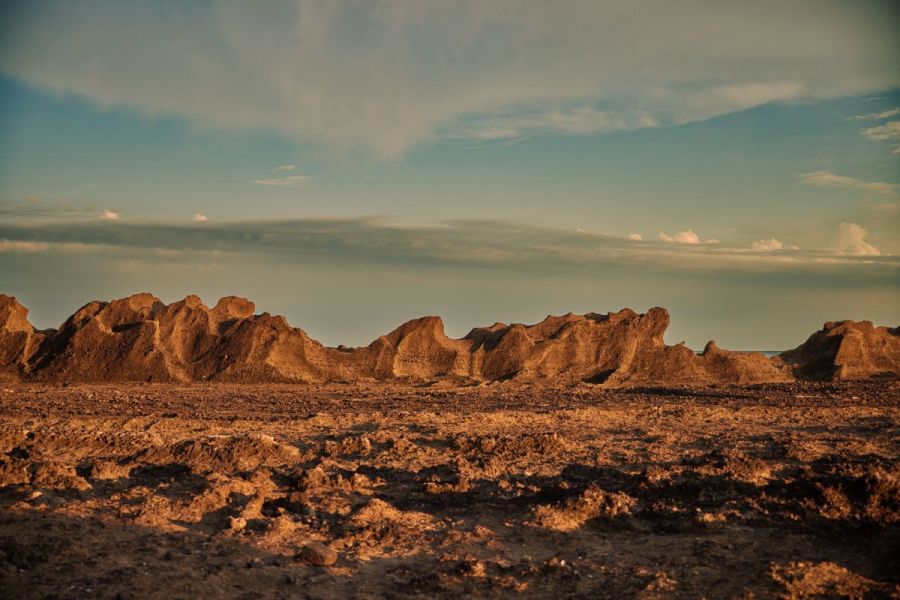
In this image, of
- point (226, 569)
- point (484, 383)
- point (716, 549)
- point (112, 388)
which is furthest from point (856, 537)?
point (112, 388)

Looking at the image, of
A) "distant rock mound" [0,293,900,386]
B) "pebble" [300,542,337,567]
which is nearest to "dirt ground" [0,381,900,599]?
"pebble" [300,542,337,567]

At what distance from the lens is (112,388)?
26016 mm

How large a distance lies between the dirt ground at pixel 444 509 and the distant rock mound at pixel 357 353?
12.5 m

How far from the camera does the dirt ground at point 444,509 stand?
25.3ft

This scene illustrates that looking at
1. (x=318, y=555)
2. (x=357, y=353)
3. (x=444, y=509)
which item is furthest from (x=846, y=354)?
(x=318, y=555)

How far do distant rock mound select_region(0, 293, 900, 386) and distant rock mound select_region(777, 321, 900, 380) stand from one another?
9cm

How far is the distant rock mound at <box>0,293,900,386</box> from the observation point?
2959 centimetres

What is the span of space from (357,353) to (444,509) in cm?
2104

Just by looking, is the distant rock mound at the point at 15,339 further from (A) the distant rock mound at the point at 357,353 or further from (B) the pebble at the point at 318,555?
(B) the pebble at the point at 318,555

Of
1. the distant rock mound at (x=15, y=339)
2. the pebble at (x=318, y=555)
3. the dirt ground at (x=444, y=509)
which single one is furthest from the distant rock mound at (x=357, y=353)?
the pebble at (x=318, y=555)

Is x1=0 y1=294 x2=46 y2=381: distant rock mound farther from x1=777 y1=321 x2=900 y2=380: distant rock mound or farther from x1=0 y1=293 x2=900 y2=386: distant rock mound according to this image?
x1=777 y1=321 x2=900 y2=380: distant rock mound

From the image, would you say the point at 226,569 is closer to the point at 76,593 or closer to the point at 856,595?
the point at 76,593

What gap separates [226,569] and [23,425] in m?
10.8

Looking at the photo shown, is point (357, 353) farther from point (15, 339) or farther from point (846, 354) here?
point (846, 354)
